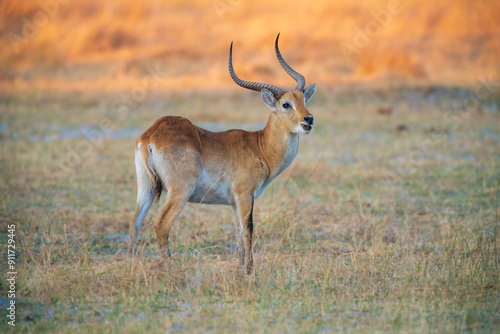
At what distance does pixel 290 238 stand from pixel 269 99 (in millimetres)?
1723

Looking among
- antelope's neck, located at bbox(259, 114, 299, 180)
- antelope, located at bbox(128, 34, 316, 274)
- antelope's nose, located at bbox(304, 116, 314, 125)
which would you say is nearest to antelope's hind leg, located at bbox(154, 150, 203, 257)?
antelope, located at bbox(128, 34, 316, 274)

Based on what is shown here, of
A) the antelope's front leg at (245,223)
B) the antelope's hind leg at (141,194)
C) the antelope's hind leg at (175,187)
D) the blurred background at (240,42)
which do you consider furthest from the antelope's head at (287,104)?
the blurred background at (240,42)

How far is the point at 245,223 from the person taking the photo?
6.40 m

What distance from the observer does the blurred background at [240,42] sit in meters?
20.2

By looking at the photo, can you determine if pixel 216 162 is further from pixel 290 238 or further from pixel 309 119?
pixel 290 238

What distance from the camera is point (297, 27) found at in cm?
2928

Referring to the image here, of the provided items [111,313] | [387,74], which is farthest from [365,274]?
[387,74]

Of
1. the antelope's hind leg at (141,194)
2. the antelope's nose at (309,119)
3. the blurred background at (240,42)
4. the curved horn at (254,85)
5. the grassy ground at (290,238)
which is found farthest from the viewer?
the blurred background at (240,42)

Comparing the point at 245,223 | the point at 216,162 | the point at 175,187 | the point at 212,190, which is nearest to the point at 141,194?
the point at 175,187

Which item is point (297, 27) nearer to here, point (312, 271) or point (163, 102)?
point (163, 102)

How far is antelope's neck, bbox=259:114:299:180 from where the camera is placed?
6867mm

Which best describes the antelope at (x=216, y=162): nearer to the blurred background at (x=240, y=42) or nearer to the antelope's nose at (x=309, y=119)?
the antelope's nose at (x=309, y=119)

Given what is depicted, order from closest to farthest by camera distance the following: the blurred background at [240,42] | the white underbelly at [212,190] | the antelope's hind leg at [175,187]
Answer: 1. the antelope's hind leg at [175,187]
2. the white underbelly at [212,190]
3. the blurred background at [240,42]

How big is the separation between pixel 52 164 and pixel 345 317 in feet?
25.8
